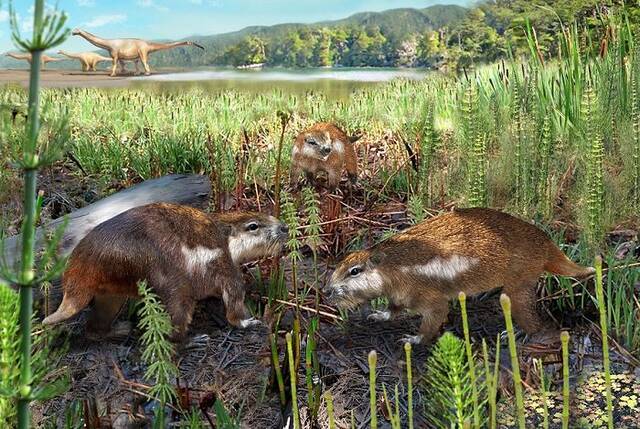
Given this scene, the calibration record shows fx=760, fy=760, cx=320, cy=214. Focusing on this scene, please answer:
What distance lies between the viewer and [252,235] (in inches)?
127

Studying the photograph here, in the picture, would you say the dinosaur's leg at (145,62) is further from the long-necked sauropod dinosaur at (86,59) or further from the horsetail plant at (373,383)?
the horsetail plant at (373,383)

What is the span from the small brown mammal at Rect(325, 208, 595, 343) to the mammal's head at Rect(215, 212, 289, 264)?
1.36ft

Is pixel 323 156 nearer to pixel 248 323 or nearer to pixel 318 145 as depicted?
pixel 318 145

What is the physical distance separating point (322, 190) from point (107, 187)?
4.88 ft

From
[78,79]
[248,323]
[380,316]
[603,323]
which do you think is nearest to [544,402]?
[603,323]

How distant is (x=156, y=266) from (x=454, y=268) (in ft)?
3.67

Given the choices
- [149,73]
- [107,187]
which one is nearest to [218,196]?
[107,187]

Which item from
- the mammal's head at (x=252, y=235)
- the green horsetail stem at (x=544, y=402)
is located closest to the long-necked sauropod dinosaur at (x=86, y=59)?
the mammal's head at (x=252, y=235)

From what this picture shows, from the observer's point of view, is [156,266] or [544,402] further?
[156,266]

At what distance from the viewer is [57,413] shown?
272 centimetres

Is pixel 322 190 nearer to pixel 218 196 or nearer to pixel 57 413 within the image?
pixel 218 196

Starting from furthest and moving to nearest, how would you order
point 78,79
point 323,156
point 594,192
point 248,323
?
point 78,79, point 323,156, point 594,192, point 248,323

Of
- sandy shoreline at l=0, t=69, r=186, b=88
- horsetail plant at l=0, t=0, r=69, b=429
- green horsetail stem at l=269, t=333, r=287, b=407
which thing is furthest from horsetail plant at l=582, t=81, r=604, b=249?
sandy shoreline at l=0, t=69, r=186, b=88

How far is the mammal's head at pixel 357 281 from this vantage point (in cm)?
294
